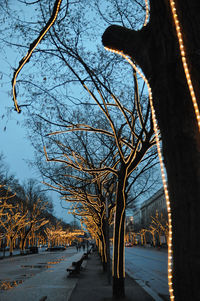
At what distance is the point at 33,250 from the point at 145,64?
46004 millimetres

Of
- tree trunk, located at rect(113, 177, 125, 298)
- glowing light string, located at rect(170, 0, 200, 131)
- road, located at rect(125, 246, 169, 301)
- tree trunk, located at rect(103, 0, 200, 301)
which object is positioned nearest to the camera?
tree trunk, located at rect(103, 0, 200, 301)

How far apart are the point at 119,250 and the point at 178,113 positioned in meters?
6.09

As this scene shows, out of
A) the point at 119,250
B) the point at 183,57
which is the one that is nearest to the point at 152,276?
the point at 119,250

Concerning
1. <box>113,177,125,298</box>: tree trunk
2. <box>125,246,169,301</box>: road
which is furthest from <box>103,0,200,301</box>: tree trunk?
<box>125,246,169,301</box>: road

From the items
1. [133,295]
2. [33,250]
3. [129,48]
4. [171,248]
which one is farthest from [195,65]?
[33,250]

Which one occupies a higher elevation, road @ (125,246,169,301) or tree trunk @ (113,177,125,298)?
tree trunk @ (113,177,125,298)

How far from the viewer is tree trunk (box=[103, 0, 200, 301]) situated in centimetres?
213

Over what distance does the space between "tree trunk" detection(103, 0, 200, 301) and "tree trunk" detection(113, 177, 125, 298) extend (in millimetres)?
5522

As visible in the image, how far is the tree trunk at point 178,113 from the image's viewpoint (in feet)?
6.98

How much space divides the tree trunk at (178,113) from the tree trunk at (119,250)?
5522 millimetres

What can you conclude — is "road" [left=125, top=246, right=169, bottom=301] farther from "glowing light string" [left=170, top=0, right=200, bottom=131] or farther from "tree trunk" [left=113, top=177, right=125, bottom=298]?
"glowing light string" [left=170, top=0, right=200, bottom=131]

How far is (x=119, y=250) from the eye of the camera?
7691mm

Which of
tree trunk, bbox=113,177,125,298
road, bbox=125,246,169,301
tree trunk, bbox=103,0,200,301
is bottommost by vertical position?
road, bbox=125,246,169,301

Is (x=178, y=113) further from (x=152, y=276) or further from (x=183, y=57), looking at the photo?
(x=152, y=276)
